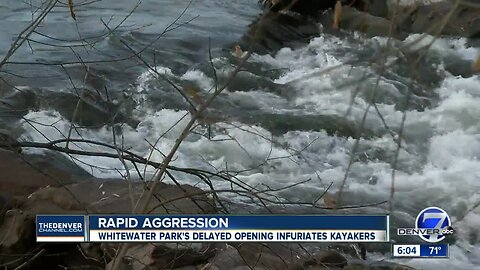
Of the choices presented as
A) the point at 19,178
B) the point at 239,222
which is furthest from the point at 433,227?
the point at 19,178

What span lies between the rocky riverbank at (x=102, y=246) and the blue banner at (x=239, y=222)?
463 mm

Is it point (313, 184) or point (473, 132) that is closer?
point (313, 184)

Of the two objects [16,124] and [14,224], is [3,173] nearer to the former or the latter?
[14,224]

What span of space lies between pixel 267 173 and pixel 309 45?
543 cm

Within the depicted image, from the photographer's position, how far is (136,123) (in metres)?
7.31

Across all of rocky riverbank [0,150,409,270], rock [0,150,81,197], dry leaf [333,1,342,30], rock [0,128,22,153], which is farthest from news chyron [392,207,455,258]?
rock [0,150,81,197]

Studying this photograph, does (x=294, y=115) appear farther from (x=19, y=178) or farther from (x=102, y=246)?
(x=102, y=246)

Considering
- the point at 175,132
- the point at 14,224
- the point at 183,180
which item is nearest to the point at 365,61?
the point at 14,224

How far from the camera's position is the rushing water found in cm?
586

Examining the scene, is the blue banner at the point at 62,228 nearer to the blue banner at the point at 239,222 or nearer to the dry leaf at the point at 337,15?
the blue banner at the point at 239,222

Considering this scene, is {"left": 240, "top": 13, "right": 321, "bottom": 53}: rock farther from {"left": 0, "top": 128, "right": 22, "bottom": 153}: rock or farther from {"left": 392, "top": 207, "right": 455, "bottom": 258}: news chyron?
{"left": 392, "top": 207, "right": 455, "bottom": 258}: news chyron

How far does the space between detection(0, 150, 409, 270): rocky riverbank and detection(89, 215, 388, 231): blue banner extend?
0.46m

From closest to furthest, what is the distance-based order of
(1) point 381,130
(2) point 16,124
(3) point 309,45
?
(2) point 16,124 → (1) point 381,130 → (3) point 309,45

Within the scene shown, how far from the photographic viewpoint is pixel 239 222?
2.45 metres
